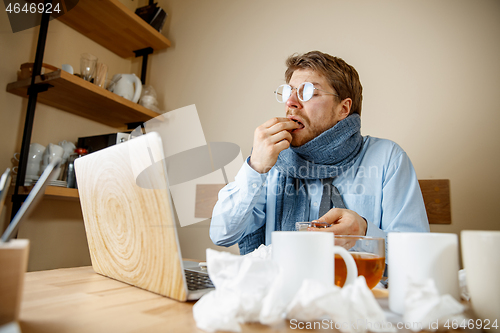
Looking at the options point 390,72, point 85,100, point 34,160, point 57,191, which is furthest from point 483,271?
point 85,100

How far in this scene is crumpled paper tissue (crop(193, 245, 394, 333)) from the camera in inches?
12.1

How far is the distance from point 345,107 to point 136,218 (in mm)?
1015

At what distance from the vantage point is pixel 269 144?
98 cm

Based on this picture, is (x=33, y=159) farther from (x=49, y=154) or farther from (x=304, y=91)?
(x=304, y=91)

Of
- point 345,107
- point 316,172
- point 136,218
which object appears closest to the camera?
Answer: point 136,218

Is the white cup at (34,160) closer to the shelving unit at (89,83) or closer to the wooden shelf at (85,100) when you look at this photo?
the shelving unit at (89,83)

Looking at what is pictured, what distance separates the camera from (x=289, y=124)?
1057mm

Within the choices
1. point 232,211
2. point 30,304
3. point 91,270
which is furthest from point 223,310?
point 232,211

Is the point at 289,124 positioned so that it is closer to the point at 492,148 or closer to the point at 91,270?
the point at 91,270

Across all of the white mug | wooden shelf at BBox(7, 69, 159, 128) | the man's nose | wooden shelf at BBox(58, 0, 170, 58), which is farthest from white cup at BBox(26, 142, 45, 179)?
the man's nose

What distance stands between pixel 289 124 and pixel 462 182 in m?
0.81

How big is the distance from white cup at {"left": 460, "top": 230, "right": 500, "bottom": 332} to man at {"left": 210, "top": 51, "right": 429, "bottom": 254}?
25.1 inches

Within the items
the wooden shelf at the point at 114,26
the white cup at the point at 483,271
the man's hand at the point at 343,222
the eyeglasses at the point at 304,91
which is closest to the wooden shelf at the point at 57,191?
the wooden shelf at the point at 114,26

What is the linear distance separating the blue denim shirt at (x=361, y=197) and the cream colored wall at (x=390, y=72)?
36 centimetres
